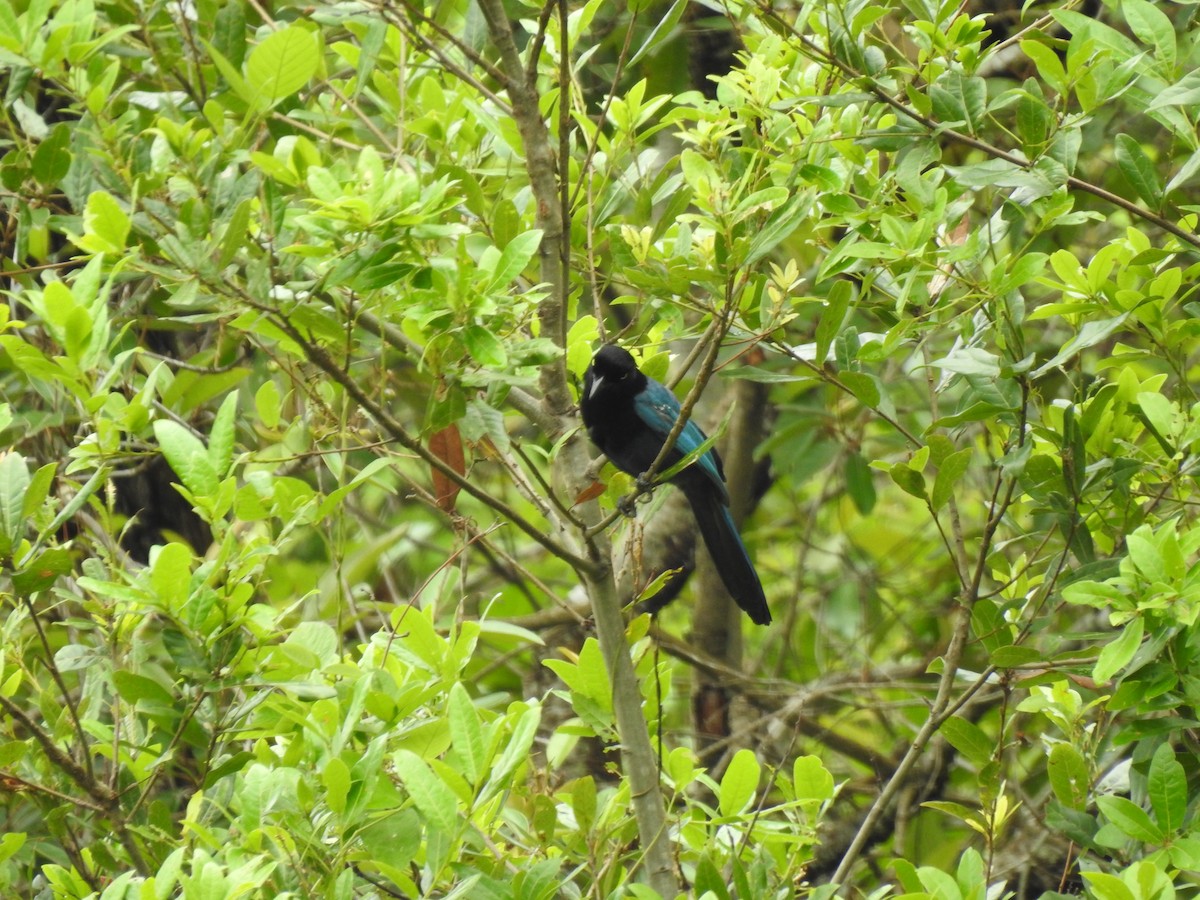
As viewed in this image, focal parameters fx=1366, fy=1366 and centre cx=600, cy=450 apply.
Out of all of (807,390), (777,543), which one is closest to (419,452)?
(807,390)

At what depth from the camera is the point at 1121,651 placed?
2.48 meters

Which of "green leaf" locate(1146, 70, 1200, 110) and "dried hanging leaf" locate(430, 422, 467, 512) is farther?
"dried hanging leaf" locate(430, 422, 467, 512)

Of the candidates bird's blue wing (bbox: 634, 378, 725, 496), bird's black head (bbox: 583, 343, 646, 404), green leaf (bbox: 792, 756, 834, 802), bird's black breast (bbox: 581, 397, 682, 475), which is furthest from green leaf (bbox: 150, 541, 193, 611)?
bird's blue wing (bbox: 634, 378, 725, 496)

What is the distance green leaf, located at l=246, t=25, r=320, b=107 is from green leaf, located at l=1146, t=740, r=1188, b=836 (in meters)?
2.15

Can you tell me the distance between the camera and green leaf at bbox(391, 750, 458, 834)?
87.4 inches

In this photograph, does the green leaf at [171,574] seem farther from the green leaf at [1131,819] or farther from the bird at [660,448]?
the bird at [660,448]

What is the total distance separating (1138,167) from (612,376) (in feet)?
7.75

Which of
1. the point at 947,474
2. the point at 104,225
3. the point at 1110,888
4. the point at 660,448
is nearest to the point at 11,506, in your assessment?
the point at 104,225

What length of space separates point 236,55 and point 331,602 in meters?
2.03

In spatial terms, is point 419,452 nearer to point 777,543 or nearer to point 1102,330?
point 1102,330

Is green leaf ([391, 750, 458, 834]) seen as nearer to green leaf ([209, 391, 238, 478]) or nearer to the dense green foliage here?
the dense green foliage

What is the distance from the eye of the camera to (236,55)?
3.64m

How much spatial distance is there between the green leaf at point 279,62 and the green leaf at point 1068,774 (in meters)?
2.12

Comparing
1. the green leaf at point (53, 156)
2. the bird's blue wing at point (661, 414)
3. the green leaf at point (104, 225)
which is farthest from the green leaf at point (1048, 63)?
the bird's blue wing at point (661, 414)
